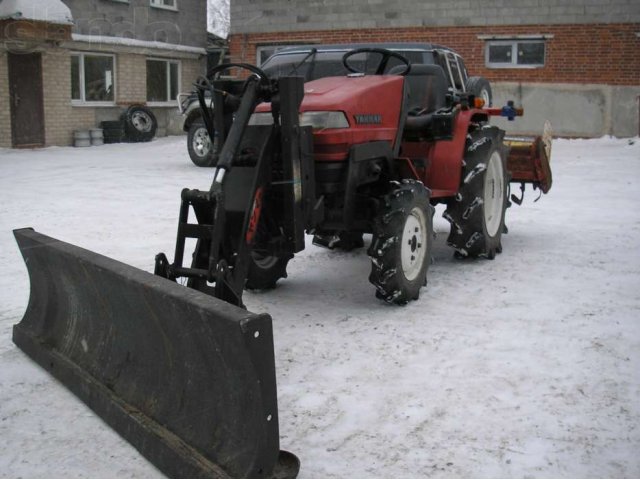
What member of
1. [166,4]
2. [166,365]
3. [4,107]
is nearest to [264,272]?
[166,365]

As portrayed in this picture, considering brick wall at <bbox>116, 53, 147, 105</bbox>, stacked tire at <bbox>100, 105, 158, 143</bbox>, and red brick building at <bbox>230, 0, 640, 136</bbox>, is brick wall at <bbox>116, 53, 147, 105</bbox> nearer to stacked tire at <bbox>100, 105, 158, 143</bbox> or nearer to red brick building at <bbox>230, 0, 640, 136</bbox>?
stacked tire at <bbox>100, 105, 158, 143</bbox>

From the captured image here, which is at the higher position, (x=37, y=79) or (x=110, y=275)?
(x=37, y=79)

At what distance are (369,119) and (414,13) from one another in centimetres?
1437

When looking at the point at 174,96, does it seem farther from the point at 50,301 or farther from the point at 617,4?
the point at 50,301

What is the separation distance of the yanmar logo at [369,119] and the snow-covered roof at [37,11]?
1288cm

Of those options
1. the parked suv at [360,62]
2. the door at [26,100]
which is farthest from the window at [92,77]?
the parked suv at [360,62]

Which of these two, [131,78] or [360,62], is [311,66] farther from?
[131,78]

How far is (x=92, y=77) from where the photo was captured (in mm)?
19375

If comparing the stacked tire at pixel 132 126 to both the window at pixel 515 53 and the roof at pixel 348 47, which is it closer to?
the window at pixel 515 53

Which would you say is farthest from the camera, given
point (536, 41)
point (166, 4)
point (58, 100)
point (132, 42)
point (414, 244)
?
point (166, 4)

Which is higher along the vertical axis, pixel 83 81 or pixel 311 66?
pixel 83 81

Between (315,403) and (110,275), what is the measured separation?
115cm

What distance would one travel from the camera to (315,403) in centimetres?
364

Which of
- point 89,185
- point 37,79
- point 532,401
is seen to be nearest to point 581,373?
point 532,401
